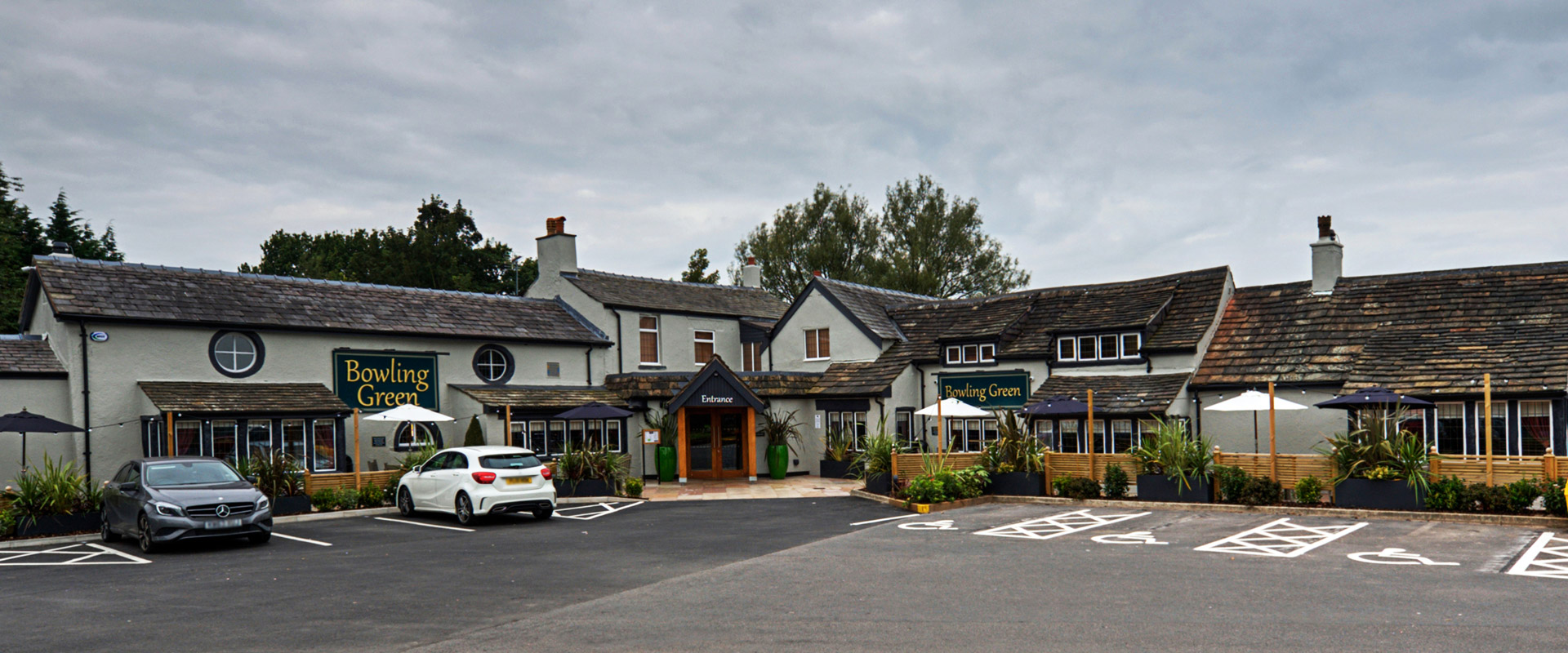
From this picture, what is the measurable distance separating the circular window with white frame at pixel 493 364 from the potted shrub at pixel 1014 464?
1302cm

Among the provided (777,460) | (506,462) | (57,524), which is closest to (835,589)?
(506,462)

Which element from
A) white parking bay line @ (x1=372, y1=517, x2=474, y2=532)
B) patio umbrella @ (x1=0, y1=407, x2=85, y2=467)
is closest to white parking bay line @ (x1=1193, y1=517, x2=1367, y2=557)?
white parking bay line @ (x1=372, y1=517, x2=474, y2=532)

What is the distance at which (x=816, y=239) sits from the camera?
5588cm

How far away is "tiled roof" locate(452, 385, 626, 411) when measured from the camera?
2580 cm

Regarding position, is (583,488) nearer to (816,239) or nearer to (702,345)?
(702,345)

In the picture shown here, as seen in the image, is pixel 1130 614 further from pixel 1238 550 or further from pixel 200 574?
pixel 200 574

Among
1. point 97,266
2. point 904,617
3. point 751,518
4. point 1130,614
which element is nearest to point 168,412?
point 97,266

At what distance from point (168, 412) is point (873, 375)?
17442mm

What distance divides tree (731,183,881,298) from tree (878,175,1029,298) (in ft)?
3.69

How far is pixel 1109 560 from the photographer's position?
501 inches

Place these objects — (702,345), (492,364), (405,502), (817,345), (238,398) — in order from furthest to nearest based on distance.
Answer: (702,345)
(817,345)
(492,364)
(238,398)
(405,502)

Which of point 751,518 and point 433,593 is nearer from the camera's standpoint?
point 433,593

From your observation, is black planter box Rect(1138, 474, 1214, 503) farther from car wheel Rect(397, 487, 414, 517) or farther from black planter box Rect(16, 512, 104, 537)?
black planter box Rect(16, 512, 104, 537)

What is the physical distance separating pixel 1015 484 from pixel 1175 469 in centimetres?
331
